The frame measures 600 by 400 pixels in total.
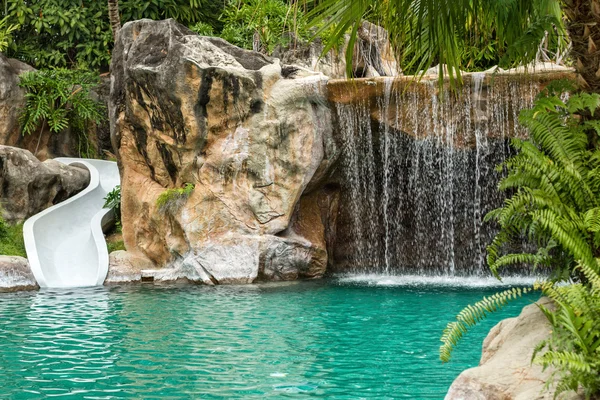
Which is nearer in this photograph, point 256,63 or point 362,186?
point 256,63

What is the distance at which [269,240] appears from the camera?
1394 centimetres

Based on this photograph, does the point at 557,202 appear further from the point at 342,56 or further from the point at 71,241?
the point at 342,56

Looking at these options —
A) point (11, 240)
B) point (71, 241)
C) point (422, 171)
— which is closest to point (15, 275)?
point (71, 241)

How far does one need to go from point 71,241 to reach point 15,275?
2748mm

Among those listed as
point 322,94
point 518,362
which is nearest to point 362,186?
point 322,94

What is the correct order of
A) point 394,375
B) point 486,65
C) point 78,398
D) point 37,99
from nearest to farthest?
1. point 78,398
2. point 394,375
3. point 37,99
4. point 486,65

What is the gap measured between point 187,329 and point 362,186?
7784mm

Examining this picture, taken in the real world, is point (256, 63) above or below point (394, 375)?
above

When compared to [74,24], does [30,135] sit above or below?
below

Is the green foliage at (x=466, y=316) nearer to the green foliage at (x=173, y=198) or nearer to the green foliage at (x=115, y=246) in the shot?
the green foliage at (x=173, y=198)

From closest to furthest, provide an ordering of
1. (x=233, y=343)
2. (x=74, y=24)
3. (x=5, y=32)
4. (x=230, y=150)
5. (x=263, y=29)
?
1. (x=233, y=343)
2. (x=230, y=150)
3. (x=263, y=29)
4. (x=5, y=32)
5. (x=74, y=24)

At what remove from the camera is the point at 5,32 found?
2186cm

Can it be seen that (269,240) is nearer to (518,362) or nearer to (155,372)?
(155,372)

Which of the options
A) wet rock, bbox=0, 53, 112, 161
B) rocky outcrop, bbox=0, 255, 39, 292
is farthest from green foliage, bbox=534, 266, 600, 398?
wet rock, bbox=0, 53, 112, 161
